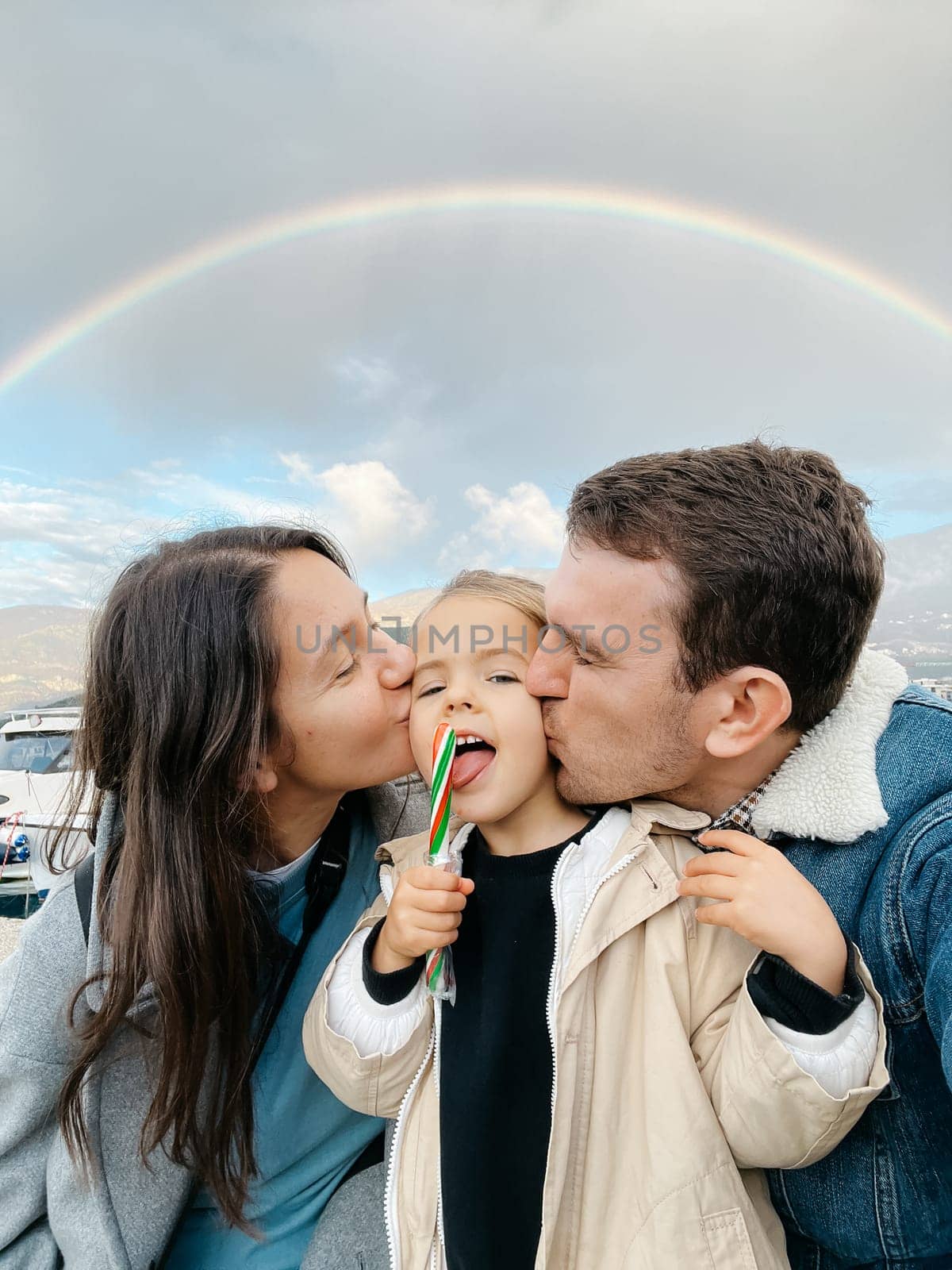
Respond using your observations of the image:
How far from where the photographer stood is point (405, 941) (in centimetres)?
133

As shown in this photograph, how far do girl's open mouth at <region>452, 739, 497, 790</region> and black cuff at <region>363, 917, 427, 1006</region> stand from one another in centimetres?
34

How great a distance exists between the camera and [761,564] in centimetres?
152

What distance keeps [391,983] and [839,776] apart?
973mm

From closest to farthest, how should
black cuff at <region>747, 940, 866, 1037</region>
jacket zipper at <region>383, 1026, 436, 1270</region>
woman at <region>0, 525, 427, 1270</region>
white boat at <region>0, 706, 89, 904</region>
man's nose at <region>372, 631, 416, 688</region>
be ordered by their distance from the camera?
black cuff at <region>747, 940, 866, 1037</region> → jacket zipper at <region>383, 1026, 436, 1270</region> → woman at <region>0, 525, 427, 1270</region> → man's nose at <region>372, 631, 416, 688</region> → white boat at <region>0, 706, 89, 904</region>

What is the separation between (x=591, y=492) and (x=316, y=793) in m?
1.00

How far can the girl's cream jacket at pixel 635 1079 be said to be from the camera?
47.8 inches

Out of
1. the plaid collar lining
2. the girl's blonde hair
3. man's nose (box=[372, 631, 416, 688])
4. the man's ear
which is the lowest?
the plaid collar lining

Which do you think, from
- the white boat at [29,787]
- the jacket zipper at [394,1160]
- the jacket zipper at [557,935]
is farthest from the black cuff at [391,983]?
the white boat at [29,787]

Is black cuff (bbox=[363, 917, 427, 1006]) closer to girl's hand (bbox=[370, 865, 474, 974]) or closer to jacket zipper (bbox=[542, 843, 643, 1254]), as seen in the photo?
girl's hand (bbox=[370, 865, 474, 974])

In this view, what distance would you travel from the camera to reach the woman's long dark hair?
60.9 inches

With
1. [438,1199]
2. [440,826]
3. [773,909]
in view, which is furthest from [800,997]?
[438,1199]

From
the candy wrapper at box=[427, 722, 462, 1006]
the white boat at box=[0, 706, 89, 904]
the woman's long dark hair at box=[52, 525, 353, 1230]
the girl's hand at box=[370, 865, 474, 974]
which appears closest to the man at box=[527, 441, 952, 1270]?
the candy wrapper at box=[427, 722, 462, 1006]

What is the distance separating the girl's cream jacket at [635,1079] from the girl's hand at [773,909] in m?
0.07

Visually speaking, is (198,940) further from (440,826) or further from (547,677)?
(547,677)
